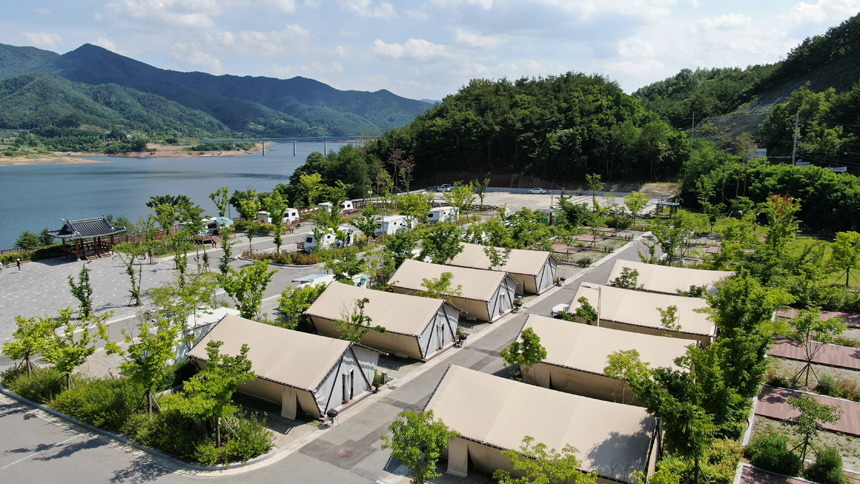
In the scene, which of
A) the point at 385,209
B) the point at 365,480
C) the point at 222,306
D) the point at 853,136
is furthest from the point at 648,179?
the point at 365,480

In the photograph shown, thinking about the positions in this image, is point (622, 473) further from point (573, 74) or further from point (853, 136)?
point (573, 74)

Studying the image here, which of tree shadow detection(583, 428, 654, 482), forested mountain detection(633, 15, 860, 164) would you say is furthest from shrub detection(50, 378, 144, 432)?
forested mountain detection(633, 15, 860, 164)

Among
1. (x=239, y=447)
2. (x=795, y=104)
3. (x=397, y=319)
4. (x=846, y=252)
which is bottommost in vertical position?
(x=239, y=447)

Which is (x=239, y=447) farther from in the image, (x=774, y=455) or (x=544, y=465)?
(x=774, y=455)

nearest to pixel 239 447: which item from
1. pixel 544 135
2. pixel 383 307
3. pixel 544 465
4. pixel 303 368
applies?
pixel 303 368

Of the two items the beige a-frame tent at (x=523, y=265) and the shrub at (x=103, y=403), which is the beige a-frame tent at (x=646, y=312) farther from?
the shrub at (x=103, y=403)

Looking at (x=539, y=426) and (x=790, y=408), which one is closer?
(x=539, y=426)

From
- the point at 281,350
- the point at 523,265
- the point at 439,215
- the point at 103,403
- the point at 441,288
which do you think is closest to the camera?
the point at 103,403
